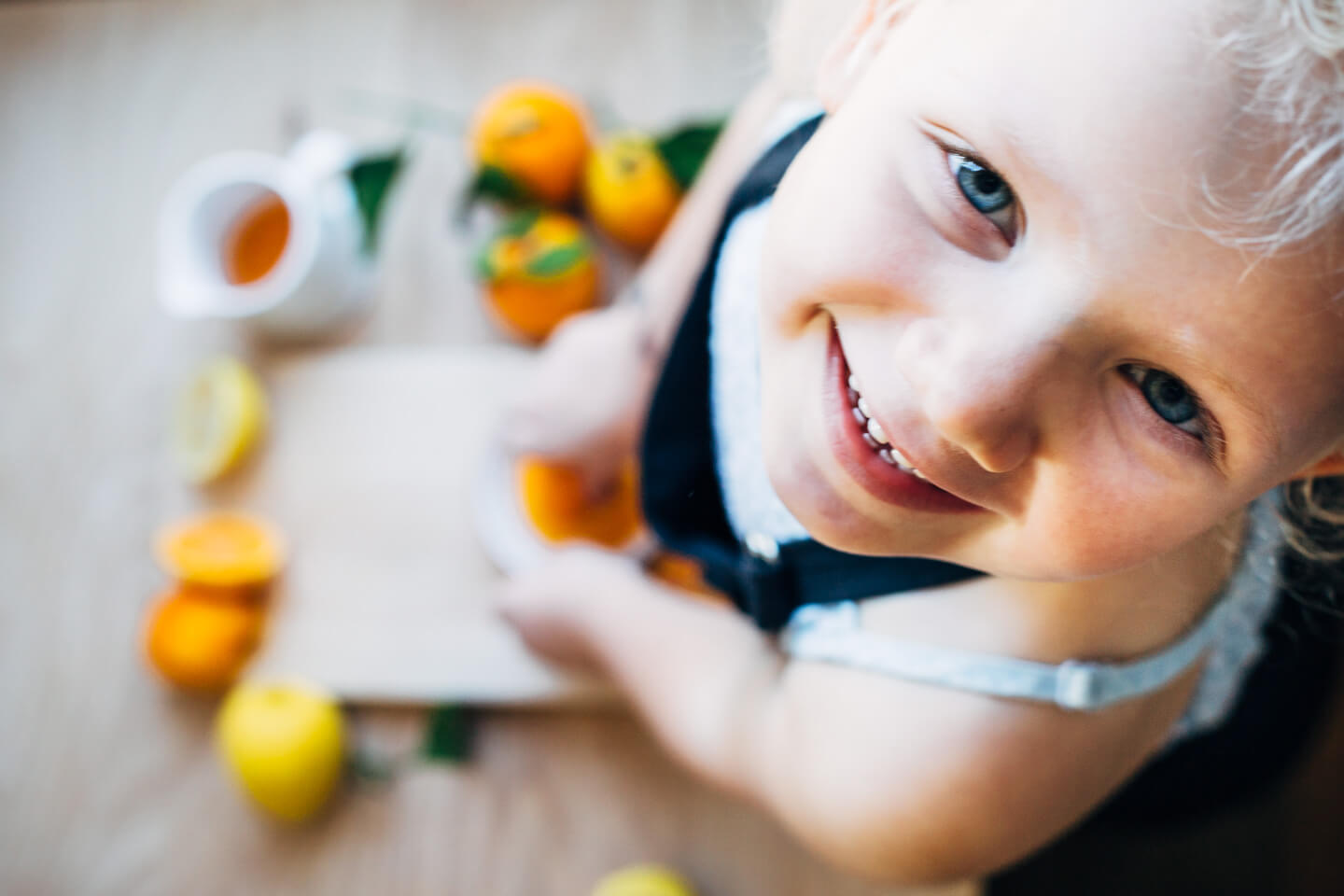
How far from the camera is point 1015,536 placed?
0.27 m

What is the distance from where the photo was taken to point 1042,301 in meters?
0.23

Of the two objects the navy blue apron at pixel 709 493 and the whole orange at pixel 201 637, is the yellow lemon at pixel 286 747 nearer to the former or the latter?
the whole orange at pixel 201 637

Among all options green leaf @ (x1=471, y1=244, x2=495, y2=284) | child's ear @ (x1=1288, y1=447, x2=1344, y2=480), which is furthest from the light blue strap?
green leaf @ (x1=471, y1=244, x2=495, y2=284)

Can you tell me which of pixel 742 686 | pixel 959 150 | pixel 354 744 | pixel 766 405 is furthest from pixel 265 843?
pixel 959 150

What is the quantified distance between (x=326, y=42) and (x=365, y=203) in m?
0.16

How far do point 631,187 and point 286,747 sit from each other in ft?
1.27

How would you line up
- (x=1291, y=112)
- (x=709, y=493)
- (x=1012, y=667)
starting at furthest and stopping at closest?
(x=709, y=493), (x=1012, y=667), (x=1291, y=112)

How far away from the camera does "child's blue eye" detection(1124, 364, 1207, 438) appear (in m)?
0.24

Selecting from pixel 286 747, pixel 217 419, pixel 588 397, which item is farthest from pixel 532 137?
pixel 286 747

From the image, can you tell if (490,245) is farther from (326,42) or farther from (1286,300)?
(1286,300)

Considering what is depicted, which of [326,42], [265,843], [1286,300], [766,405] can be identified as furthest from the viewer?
[326,42]

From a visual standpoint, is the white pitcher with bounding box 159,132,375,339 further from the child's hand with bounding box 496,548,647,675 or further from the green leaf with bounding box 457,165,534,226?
the child's hand with bounding box 496,548,647,675

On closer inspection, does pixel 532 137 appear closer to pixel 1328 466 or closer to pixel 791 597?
pixel 791 597

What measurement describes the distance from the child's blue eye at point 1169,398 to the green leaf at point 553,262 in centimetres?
41
